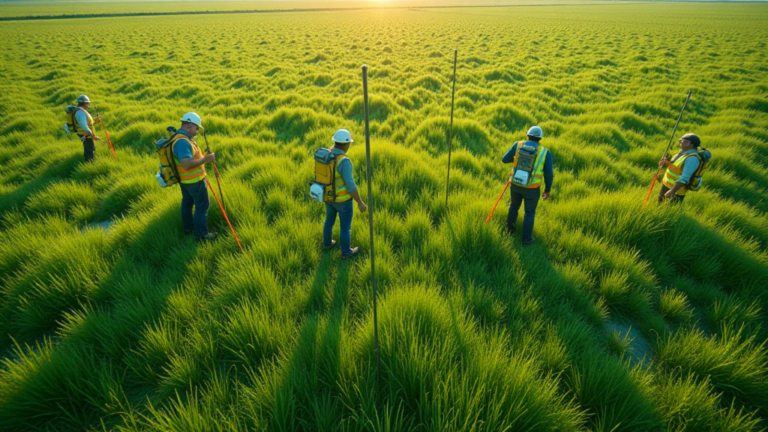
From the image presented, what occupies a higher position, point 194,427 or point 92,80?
point 92,80

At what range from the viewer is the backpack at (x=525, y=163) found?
13.3ft

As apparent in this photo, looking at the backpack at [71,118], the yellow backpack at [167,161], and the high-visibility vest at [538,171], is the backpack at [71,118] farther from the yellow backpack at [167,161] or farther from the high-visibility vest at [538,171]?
the high-visibility vest at [538,171]

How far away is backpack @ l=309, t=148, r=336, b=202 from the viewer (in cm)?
362

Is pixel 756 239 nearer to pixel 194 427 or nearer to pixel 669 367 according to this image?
pixel 669 367

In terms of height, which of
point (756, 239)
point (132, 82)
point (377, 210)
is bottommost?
point (756, 239)

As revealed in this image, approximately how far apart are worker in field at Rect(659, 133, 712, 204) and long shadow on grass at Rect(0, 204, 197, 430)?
6.55 metres

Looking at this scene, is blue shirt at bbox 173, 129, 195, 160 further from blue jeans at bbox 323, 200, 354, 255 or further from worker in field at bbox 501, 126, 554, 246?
worker in field at bbox 501, 126, 554, 246

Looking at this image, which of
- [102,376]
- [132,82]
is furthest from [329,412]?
[132,82]

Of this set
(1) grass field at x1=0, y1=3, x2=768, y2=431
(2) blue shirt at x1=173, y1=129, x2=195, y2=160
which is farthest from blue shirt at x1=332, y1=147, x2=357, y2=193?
(2) blue shirt at x1=173, y1=129, x2=195, y2=160

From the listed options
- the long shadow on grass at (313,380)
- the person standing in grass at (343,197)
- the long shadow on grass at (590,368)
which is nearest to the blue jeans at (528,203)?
the long shadow on grass at (590,368)

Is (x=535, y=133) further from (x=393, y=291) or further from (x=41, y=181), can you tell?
(x=41, y=181)

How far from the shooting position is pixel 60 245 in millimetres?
3732

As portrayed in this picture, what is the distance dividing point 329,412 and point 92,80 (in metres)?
18.9

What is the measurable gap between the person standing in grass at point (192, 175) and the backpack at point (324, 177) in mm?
1452
